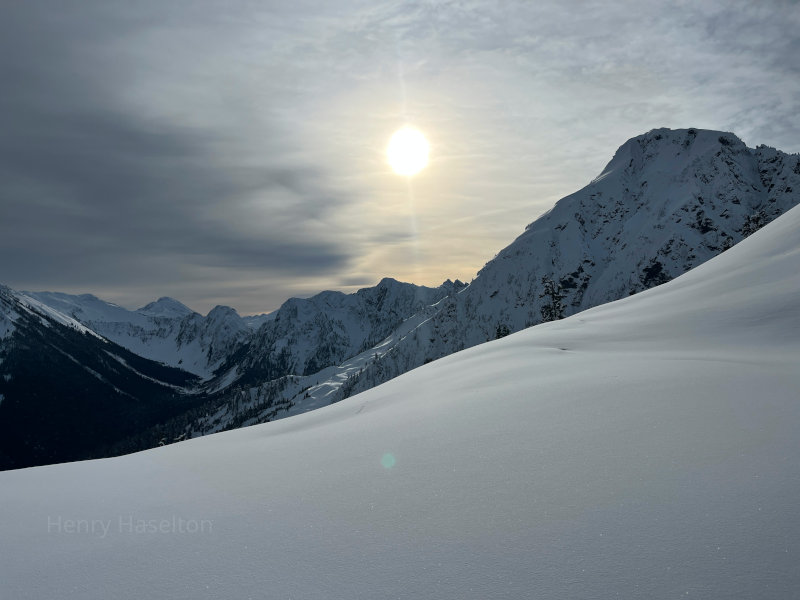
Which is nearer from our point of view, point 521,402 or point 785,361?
point 521,402

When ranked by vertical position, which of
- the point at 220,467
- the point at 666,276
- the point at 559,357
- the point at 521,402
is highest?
the point at 666,276

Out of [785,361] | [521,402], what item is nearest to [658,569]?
[521,402]

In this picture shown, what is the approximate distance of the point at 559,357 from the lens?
9102 millimetres

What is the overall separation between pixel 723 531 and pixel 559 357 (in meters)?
6.53

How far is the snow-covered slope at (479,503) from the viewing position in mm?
2672

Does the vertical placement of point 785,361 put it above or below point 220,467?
above

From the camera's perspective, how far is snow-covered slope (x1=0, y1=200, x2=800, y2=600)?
267 cm

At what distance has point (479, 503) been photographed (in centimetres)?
358

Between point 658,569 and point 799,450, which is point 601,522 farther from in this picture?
point 799,450

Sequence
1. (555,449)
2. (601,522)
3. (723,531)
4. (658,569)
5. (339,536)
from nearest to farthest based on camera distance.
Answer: (658,569) → (723,531) → (601,522) → (339,536) → (555,449)

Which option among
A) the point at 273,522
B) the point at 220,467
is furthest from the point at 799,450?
the point at 220,467

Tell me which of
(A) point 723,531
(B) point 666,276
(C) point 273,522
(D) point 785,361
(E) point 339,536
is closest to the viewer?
(A) point 723,531

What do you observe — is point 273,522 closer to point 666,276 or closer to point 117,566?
point 117,566

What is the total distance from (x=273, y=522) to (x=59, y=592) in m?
1.64
